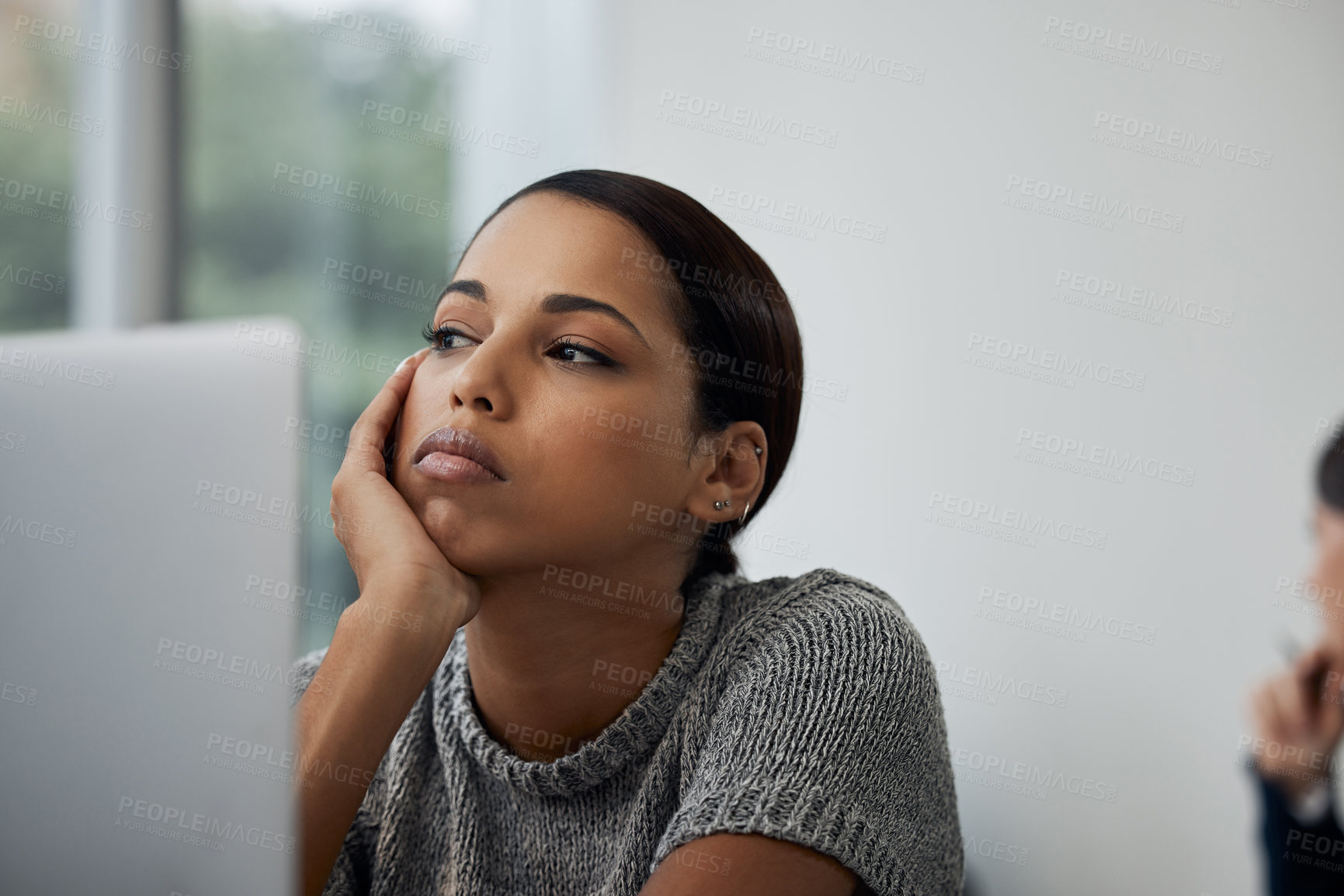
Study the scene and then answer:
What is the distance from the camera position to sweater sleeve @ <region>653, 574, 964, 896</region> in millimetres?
891

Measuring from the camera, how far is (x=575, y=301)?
104cm

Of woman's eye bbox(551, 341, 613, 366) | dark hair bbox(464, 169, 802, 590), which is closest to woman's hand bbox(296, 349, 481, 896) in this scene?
woman's eye bbox(551, 341, 613, 366)

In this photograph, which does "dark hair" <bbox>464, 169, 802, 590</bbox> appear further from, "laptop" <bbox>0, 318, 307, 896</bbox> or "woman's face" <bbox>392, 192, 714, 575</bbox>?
"laptop" <bbox>0, 318, 307, 896</bbox>

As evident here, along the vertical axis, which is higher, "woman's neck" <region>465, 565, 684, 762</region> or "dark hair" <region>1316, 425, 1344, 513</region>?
"dark hair" <region>1316, 425, 1344, 513</region>

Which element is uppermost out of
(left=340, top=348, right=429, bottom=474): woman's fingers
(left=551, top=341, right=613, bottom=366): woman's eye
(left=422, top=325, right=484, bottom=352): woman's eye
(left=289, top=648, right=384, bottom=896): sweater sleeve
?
(left=551, top=341, right=613, bottom=366): woman's eye

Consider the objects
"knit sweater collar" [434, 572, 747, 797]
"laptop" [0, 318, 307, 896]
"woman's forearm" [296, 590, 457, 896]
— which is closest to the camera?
"laptop" [0, 318, 307, 896]

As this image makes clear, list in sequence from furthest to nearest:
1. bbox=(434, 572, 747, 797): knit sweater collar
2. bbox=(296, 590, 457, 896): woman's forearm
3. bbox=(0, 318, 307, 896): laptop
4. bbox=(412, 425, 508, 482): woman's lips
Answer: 1. bbox=(434, 572, 747, 797): knit sweater collar
2. bbox=(412, 425, 508, 482): woman's lips
3. bbox=(296, 590, 457, 896): woman's forearm
4. bbox=(0, 318, 307, 896): laptop

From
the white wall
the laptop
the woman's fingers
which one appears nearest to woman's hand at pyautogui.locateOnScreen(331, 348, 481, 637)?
the woman's fingers

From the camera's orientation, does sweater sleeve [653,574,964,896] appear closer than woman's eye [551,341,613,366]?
Yes

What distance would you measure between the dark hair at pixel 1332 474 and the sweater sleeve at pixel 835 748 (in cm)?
42

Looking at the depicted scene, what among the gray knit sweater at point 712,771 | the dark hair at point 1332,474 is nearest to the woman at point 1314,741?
the dark hair at point 1332,474

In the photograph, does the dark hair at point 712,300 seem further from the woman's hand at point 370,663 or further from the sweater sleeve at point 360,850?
the sweater sleeve at point 360,850

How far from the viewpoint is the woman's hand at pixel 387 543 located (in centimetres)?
92

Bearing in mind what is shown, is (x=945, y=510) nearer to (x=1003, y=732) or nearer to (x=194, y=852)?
(x=1003, y=732)
